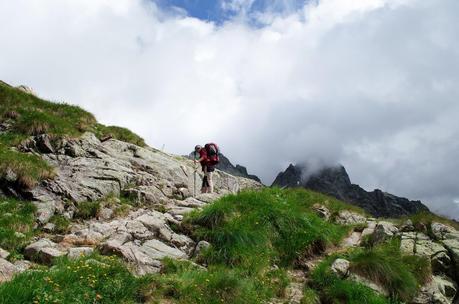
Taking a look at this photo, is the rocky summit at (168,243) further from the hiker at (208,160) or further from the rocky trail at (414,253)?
the hiker at (208,160)

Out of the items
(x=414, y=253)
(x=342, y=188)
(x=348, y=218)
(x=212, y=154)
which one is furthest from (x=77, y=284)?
(x=342, y=188)

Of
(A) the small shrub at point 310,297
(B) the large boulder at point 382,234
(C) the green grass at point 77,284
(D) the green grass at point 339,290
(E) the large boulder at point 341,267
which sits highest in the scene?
(B) the large boulder at point 382,234

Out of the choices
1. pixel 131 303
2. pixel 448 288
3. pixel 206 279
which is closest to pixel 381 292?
pixel 448 288

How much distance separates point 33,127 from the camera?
66.3 ft

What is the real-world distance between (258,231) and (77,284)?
21.3 feet

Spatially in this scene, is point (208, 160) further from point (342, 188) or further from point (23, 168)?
point (342, 188)

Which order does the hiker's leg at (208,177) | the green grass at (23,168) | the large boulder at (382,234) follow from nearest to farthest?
1. the green grass at (23,168)
2. the large boulder at (382,234)
3. the hiker's leg at (208,177)

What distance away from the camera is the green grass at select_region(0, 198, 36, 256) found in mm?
11578

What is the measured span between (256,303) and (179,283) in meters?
1.80

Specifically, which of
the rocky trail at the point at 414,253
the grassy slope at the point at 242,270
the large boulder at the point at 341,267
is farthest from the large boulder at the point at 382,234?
the large boulder at the point at 341,267

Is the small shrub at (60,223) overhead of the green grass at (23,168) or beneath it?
beneath

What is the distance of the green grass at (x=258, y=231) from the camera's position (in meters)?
13.0

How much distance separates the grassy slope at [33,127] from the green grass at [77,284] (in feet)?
22.6

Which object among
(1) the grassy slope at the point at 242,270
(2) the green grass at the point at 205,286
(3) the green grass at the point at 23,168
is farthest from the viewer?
(3) the green grass at the point at 23,168
